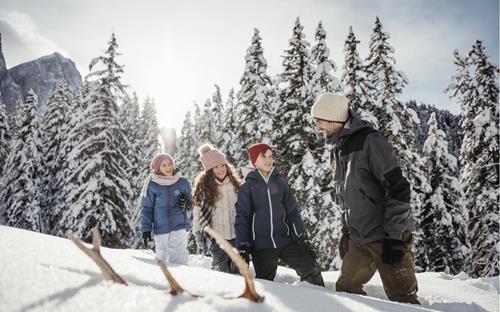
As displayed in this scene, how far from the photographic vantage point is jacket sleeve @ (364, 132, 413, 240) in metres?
3.21

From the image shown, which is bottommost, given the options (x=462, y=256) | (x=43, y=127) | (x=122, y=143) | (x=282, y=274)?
(x=462, y=256)

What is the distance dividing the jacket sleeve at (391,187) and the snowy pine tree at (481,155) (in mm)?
15547

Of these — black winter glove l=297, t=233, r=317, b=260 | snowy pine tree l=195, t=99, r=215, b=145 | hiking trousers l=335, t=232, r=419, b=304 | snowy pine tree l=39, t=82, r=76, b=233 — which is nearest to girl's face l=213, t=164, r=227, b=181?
black winter glove l=297, t=233, r=317, b=260

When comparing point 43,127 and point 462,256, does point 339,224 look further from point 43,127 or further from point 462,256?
point 43,127

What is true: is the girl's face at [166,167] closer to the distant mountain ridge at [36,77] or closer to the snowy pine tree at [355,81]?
the snowy pine tree at [355,81]

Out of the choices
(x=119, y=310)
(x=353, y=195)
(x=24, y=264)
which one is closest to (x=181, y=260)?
(x=353, y=195)

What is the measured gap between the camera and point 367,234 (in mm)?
3436

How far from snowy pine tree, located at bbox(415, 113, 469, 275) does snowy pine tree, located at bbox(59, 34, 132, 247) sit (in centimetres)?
1602

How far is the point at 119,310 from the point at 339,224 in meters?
15.0

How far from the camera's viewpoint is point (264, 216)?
468 centimetres

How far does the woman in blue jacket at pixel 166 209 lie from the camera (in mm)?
6062

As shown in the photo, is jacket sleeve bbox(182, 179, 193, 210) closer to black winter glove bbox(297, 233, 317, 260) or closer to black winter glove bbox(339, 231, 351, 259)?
black winter glove bbox(297, 233, 317, 260)

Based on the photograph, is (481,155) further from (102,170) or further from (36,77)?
(36,77)

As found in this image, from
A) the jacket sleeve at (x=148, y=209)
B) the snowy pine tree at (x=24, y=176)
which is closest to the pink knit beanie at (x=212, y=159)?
the jacket sleeve at (x=148, y=209)
